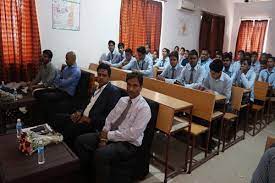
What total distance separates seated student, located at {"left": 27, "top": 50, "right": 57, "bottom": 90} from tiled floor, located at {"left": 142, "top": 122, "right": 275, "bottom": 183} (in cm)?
197

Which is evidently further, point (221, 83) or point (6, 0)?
point (6, 0)

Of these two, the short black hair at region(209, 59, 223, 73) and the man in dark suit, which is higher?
the short black hair at region(209, 59, 223, 73)

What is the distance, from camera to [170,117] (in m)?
2.10

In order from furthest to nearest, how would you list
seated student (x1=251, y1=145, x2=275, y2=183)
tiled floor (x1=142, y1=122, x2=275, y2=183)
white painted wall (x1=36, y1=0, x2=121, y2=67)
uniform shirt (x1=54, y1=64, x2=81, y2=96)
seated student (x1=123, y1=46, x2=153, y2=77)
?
seated student (x1=123, y1=46, x2=153, y2=77) → white painted wall (x1=36, y1=0, x2=121, y2=67) → uniform shirt (x1=54, y1=64, x2=81, y2=96) → tiled floor (x1=142, y1=122, x2=275, y2=183) → seated student (x1=251, y1=145, x2=275, y2=183)

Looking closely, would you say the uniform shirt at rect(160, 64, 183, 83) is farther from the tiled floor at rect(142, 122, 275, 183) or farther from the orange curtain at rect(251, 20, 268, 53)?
the orange curtain at rect(251, 20, 268, 53)

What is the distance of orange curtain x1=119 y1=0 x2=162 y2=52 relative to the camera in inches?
210

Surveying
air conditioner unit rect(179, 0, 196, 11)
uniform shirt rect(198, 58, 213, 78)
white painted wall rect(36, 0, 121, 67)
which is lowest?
uniform shirt rect(198, 58, 213, 78)

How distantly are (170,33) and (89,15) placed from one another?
2.57 m

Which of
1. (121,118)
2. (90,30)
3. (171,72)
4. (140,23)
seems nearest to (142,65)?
(171,72)

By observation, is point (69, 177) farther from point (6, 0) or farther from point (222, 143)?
point (6, 0)

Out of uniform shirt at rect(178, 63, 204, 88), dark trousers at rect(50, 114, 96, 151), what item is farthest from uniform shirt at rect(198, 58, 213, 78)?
dark trousers at rect(50, 114, 96, 151)

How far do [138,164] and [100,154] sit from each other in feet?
1.60

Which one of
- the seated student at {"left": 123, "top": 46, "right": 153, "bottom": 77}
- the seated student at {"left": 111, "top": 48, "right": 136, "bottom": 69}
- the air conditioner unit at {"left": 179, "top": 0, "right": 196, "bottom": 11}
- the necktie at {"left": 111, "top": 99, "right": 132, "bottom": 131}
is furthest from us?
the air conditioner unit at {"left": 179, "top": 0, "right": 196, "bottom": 11}

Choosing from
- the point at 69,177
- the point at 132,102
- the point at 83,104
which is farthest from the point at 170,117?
the point at 83,104
